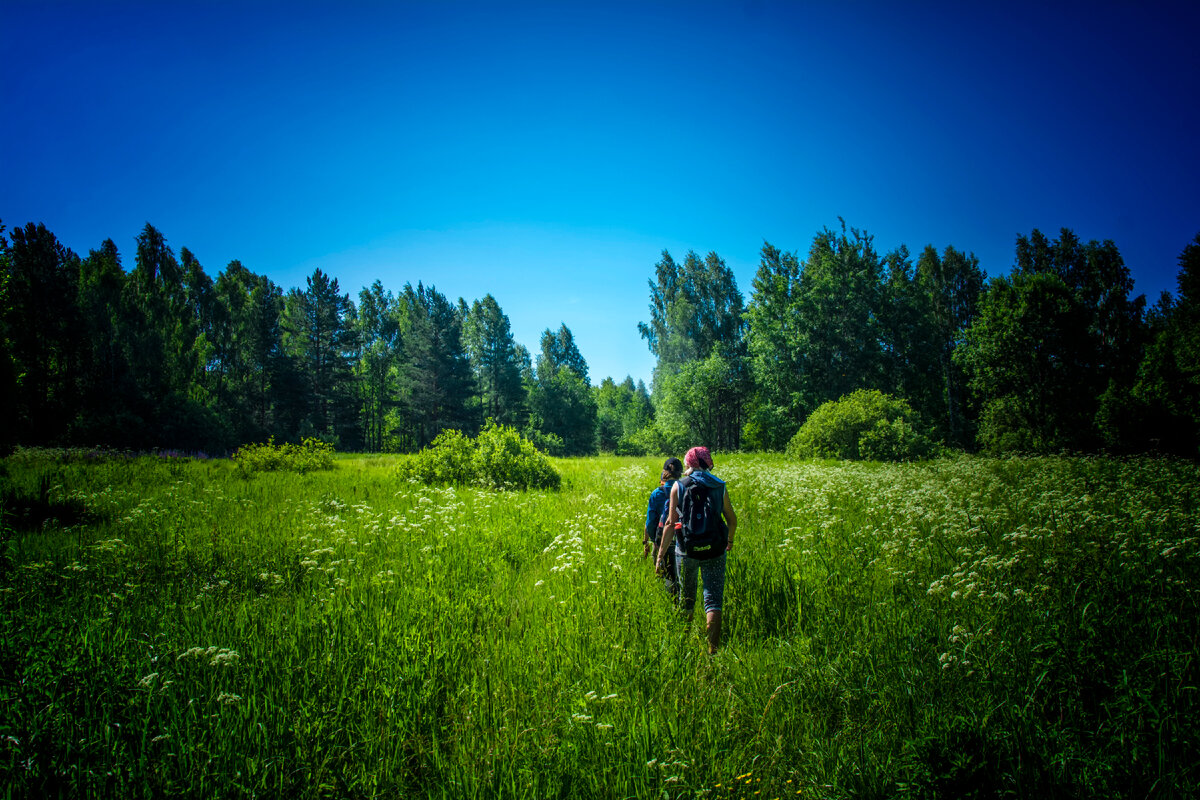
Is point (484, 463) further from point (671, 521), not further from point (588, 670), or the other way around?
point (588, 670)

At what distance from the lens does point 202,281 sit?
43.6m

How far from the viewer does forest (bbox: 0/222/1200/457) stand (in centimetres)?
2552

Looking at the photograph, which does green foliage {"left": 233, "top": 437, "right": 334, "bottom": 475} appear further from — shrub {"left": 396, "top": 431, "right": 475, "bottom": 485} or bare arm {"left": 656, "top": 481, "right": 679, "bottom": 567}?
bare arm {"left": 656, "top": 481, "right": 679, "bottom": 567}

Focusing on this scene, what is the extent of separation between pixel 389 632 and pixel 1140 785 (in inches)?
196

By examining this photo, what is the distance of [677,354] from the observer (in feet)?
144

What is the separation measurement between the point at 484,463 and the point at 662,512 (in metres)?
9.57

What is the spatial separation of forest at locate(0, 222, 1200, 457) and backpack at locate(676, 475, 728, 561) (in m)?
13.1

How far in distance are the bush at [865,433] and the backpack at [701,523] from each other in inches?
829

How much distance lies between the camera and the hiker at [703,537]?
163 inches

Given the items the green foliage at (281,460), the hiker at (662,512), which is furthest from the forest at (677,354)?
the hiker at (662,512)

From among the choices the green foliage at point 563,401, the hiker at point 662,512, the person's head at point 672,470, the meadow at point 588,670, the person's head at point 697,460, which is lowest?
the meadow at point 588,670

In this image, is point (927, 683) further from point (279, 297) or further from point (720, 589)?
point (279, 297)

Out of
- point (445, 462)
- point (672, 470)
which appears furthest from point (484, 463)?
point (672, 470)

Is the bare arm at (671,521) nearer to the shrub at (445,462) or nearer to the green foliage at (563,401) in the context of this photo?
the shrub at (445,462)
